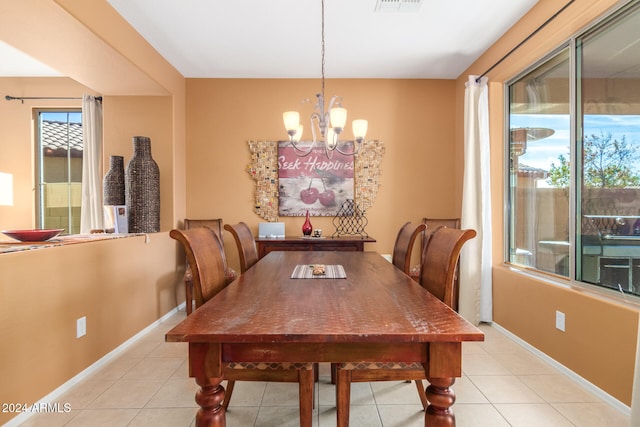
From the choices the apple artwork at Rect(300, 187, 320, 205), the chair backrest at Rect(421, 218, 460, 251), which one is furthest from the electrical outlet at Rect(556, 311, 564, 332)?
the apple artwork at Rect(300, 187, 320, 205)

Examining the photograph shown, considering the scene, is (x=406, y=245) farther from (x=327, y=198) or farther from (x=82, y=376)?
(x=82, y=376)

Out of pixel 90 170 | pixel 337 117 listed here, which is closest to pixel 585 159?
pixel 337 117

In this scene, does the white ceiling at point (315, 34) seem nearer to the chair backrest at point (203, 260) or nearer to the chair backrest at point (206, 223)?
the chair backrest at point (206, 223)

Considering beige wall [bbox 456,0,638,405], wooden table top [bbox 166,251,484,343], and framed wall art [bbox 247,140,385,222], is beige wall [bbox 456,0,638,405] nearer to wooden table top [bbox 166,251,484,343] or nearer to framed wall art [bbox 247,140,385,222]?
wooden table top [bbox 166,251,484,343]

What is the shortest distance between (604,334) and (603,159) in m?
1.04

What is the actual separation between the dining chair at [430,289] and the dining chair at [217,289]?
5.4 inches

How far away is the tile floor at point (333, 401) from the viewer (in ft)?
5.64

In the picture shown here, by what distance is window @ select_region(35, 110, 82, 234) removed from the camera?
155 inches

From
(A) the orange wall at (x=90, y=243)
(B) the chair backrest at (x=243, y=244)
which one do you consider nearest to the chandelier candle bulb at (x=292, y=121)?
(B) the chair backrest at (x=243, y=244)

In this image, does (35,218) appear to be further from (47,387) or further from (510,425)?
(510,425)

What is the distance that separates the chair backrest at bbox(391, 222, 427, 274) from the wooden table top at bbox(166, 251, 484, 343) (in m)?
0.48

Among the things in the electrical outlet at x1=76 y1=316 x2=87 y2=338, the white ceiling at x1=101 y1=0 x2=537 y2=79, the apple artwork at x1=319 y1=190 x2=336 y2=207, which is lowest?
the electrical outlet at x1=76 y1=316 x2=87 y2=338

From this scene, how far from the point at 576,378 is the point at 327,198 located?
2.65m

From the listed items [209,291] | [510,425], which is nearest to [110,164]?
[209,291]
